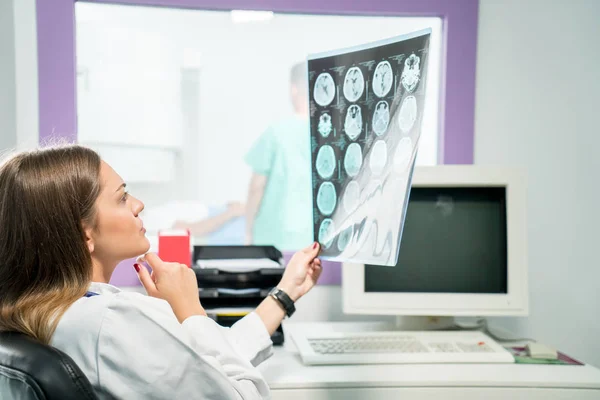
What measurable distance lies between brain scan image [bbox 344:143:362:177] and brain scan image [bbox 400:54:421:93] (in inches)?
7.5

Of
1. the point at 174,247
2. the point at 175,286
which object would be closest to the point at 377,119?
the point at 175,286

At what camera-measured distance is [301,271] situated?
1.48 meters

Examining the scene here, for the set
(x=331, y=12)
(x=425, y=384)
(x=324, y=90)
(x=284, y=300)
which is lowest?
(x=425, y=384)

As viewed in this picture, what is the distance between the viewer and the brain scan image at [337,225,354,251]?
1.36 m

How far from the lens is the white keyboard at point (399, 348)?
155cm

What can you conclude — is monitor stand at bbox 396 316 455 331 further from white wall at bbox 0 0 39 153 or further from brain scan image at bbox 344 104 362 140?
white wall at bbox 0 0 39 153

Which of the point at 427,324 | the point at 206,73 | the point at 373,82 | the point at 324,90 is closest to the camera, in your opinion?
the point at 373,82

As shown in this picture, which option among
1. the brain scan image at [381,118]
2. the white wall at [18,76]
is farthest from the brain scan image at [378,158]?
the white wall at [18,76]

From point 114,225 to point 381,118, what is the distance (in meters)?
0.58

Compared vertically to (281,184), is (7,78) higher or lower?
higher

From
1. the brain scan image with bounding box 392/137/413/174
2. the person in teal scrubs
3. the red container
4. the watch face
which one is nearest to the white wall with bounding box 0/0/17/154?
the red container

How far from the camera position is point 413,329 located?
1.85m

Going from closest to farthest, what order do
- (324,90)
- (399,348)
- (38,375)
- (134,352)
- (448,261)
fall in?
(38,375), (134,352), (324,90), (399,348), (448,261)

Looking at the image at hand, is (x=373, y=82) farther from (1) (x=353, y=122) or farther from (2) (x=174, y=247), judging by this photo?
(2) (x=174, y=247)
